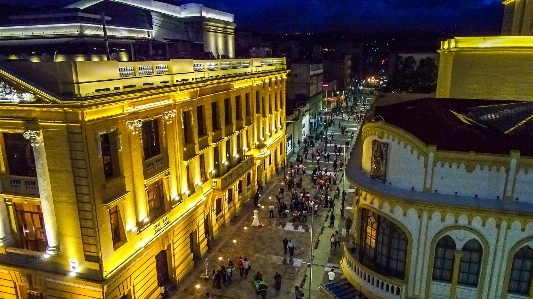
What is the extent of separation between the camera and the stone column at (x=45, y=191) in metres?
17.6

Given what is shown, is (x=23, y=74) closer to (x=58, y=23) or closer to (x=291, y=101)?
(x=58, y=23)

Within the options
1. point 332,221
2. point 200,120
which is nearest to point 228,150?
point 200,120

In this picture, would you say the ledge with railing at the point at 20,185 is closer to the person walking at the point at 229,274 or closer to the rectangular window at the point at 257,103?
the person walking at the point at 229,274

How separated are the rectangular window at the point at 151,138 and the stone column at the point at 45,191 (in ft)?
18.0

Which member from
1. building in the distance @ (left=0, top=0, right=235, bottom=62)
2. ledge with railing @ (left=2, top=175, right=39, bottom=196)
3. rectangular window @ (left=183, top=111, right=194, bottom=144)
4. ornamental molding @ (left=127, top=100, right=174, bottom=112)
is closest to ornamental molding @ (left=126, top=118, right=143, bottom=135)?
ornamental molding @ (left=127, top=100, right=174, bottom=112)

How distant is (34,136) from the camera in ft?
57.5

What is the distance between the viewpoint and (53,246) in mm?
18719

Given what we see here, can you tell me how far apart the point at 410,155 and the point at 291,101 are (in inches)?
2189

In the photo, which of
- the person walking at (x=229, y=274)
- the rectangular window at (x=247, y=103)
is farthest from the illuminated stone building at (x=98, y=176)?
the rectangular window at (x=247, y=103)

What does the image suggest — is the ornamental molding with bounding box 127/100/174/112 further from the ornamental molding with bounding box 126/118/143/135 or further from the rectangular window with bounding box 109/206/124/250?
the rectangular window with bounding box 109/206/124/250

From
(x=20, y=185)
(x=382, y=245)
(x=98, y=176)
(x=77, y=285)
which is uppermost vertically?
(x=98, y=176)

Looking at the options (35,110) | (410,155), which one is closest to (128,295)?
(35,110)

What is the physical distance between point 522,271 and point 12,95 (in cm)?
2157

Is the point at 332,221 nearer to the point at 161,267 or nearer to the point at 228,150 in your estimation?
the point at 228,150
